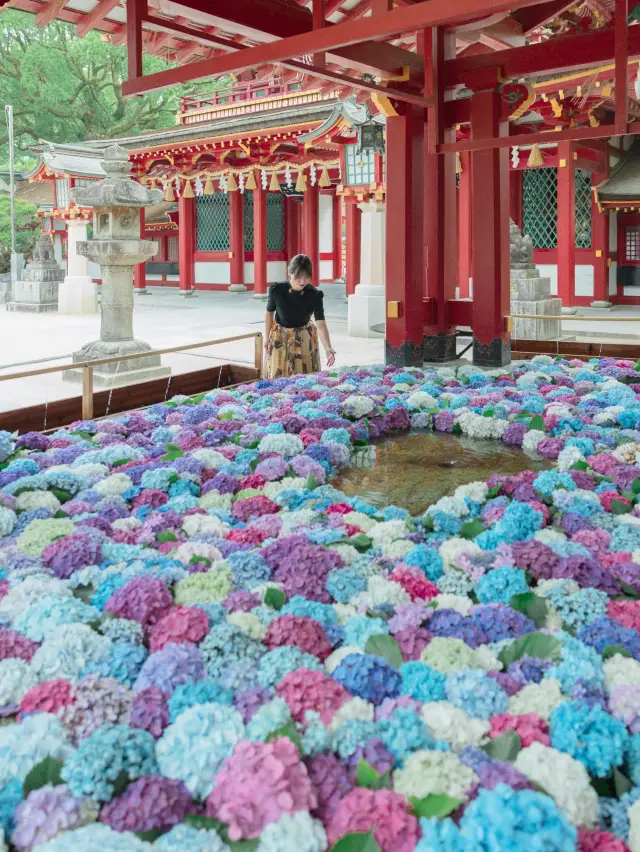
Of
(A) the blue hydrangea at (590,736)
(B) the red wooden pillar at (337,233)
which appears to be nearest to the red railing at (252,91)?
(B) the red wooden pillar at (337,233)

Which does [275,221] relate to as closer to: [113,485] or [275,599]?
[113,485]

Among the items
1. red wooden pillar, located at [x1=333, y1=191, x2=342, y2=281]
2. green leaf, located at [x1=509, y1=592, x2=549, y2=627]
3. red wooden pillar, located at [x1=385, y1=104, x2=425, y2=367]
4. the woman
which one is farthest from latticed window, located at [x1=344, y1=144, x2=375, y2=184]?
green leaf, located at [x1=509, y1=592, x2=549, y2=627]

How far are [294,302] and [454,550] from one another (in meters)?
3.98

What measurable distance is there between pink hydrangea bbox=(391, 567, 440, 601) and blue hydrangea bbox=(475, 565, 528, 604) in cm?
17

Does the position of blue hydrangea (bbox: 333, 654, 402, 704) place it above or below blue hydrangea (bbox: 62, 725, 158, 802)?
above

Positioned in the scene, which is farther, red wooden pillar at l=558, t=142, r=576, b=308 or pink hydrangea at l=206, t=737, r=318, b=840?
red wooden pillar at l=558, t=142, r=576, b=308

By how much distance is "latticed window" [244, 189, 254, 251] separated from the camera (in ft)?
80.3

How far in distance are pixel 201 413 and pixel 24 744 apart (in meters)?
4.03

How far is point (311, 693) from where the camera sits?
2.33m

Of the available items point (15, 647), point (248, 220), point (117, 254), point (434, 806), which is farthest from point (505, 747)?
point (248, 220)

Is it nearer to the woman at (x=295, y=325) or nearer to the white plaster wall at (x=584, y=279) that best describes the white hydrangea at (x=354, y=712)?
the woman at (x=295, y=325)

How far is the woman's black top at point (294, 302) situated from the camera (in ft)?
22.9

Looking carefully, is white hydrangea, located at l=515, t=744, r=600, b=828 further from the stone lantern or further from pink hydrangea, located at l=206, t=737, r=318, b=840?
the stone lantern

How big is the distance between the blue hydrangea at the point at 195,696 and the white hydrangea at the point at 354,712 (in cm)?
32
